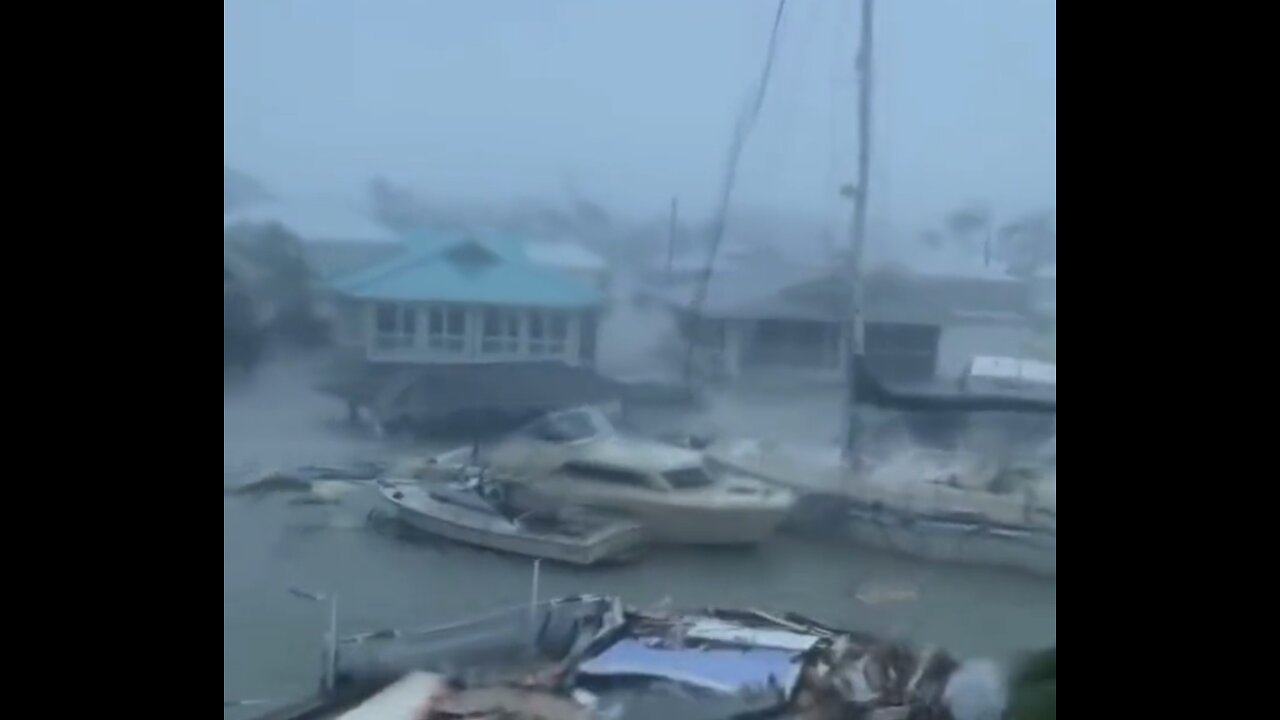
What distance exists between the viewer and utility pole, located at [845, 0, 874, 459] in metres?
1.46

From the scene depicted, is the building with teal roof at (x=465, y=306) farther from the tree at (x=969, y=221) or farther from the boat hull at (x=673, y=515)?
the tree at (x=969, y=221)

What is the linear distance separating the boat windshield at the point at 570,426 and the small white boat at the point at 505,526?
0.08 metres

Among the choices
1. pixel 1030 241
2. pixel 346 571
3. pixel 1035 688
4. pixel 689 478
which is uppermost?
pixel 1030 241

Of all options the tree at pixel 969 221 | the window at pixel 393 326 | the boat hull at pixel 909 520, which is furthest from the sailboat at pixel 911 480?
the window at pixel 393 326

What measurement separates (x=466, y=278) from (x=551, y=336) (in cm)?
11

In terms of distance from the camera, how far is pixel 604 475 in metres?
1.44

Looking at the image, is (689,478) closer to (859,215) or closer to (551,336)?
(551,336)

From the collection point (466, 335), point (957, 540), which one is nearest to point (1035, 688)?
point (957, 540)

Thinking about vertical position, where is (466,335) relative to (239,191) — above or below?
below
